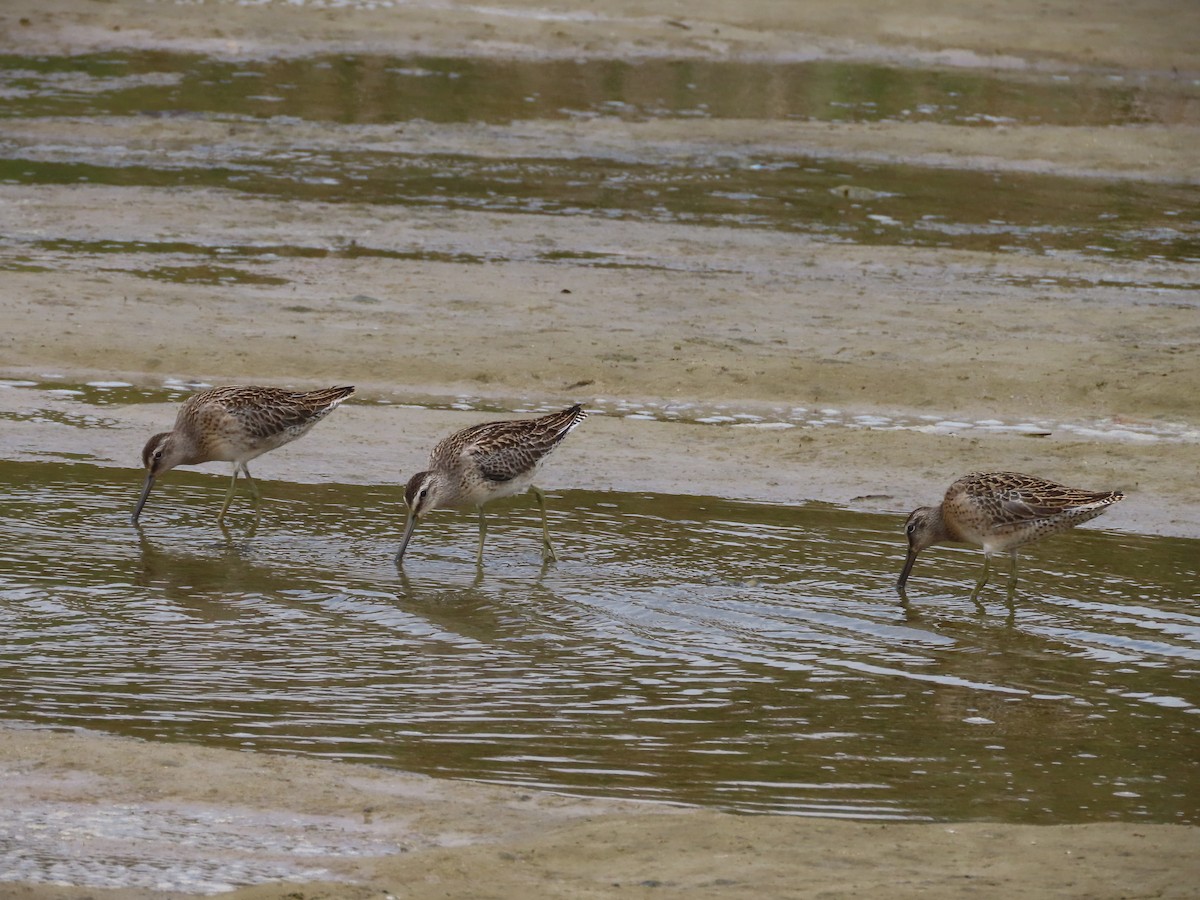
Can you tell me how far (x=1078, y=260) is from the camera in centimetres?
1852

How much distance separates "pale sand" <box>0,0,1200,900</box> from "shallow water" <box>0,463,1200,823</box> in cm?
45

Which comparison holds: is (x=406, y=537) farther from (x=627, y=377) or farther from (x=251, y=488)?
(x=627, y=377)

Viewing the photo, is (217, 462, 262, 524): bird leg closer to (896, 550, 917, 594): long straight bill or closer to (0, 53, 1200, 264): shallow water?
(896, 550, 917, 594): long straight bill

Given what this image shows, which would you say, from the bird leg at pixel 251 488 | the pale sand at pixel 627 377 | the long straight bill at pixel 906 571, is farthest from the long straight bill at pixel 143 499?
the long straight bill at pixel 906 571

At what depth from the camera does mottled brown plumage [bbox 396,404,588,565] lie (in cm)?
1010

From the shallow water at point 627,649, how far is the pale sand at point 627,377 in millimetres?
448

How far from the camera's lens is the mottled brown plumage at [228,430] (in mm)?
10789

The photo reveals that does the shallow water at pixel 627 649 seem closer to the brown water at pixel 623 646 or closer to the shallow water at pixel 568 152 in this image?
the brown water at pixel 623 646

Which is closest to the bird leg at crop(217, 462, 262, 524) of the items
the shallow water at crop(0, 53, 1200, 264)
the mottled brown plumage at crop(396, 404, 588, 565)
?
the mottled brown plumage at crop(396, 404, 588, 565)

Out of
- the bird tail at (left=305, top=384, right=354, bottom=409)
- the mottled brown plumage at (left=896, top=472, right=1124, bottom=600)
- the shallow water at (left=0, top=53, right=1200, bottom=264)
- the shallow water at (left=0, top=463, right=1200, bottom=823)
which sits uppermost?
the shallow water at (left=0, top=53, right=1200, bottom=264)

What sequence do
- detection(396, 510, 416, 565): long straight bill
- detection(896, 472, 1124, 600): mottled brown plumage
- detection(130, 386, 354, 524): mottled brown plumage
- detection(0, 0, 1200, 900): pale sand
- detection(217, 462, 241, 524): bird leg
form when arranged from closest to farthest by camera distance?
1. detection(0, 0, 1200, 900): pale sand
2. detection(896, 472, 1124, 600): mottled brown plumage
3. detection(396, 510, 416, 565): long straight bill
4. detection(217, 462, 241, 524): bird leg
5. detection(130, 386, 354, 524): mottled brown plumage

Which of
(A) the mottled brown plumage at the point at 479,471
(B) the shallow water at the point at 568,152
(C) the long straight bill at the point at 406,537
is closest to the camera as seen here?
(C) the long straight bill at the point at 406,537

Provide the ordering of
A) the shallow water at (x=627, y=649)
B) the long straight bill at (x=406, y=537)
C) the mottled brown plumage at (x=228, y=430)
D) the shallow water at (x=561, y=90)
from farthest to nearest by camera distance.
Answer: the shallow water at (x=561, y=90) → the mottled brown plumage at (x=228, y=430) → the long straight bill at (x=406, y=537) → the shallow water at (x=627, y=649)

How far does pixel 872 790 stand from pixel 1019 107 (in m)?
23.3
